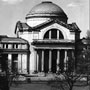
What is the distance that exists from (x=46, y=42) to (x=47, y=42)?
0.22m

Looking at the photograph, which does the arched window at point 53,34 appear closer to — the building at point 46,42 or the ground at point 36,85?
the building at point 46,42

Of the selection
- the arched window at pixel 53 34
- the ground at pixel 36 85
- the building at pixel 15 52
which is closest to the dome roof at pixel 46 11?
the arched window at pixel 53 34

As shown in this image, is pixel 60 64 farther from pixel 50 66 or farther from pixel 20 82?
pixel 20 82

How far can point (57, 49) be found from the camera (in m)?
100

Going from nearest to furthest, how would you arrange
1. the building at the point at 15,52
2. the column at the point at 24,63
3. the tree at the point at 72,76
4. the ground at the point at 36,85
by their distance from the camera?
the tree at the point at 72,76 < the ground at the point at 36,85 < the building at the point at 15,52 < the column at the point at 24,63

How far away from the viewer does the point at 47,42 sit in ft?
328

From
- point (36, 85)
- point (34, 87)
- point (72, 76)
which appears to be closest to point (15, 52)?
point (36, 85)

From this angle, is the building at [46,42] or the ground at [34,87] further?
the building at [46,42]

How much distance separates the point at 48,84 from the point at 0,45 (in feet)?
93.0

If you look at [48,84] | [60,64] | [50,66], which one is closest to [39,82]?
[48,84]

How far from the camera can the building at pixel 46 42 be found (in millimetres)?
100188

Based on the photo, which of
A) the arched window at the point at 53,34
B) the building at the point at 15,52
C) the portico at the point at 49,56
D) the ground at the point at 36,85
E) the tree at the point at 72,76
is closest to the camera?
the tree at the point at 72,76

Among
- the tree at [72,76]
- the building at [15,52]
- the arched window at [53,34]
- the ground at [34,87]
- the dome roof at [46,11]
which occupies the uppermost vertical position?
the dome roof at [46,11]

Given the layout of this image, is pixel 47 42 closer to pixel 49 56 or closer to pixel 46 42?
pixel 46 42
